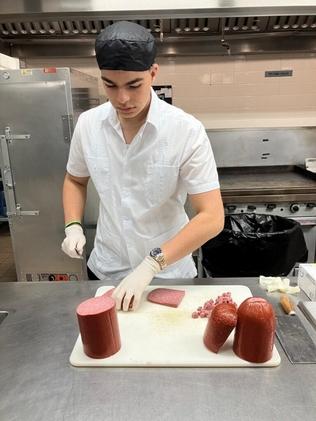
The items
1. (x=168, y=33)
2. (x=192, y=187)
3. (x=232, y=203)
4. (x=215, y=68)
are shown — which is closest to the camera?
(x=192, y=187)

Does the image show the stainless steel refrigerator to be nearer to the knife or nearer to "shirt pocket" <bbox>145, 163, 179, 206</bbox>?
"shirt pocket" <bbox>145, 163, 179, 206</bbox>

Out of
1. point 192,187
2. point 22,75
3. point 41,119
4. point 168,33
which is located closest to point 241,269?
point 192,187

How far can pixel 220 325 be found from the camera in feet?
2.63

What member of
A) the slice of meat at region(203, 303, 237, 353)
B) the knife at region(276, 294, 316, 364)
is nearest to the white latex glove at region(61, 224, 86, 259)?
the slice of meat at region(203, 303, 237, 353)

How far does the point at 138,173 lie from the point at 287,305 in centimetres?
65

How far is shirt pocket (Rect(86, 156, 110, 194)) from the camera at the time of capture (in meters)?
1.25

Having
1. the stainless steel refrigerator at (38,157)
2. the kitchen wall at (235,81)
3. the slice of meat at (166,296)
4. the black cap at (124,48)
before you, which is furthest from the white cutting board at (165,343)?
the kitchen wall at (235,81)

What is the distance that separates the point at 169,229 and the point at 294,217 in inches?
61.9

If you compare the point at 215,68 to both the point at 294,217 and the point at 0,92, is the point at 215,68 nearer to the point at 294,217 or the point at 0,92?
A: the point at 294,217

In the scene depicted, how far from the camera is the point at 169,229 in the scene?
4.20 feet

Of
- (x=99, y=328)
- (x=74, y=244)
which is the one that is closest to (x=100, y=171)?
(x=74, y=244)

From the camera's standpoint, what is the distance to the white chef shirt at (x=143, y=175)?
1.17m

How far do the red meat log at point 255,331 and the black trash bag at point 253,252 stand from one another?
1.06 m

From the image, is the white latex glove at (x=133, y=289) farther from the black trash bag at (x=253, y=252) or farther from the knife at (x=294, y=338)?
the black trash bag at (x=253, y=252)
